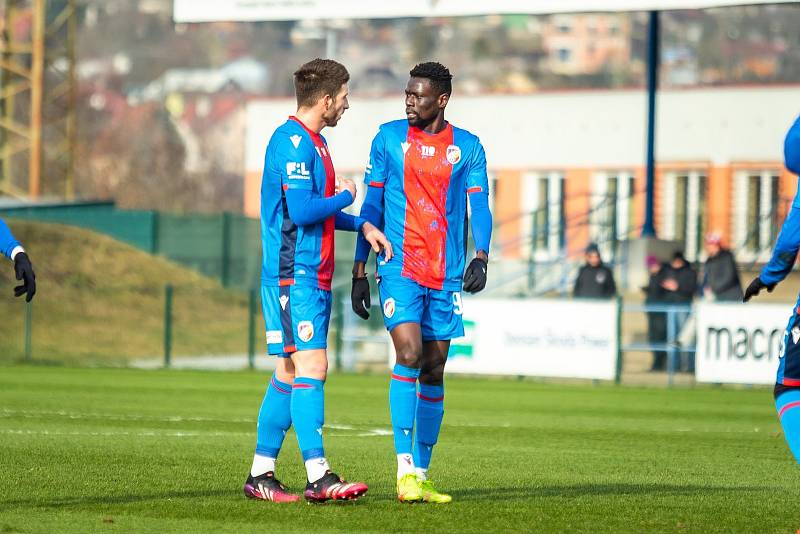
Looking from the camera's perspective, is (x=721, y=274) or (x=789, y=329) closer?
(x=789, y=329)

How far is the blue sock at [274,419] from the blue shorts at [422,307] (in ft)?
2.15

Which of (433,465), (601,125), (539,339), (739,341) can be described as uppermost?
(601,125)

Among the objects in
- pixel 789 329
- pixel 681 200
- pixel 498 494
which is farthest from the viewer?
pixel 681 200

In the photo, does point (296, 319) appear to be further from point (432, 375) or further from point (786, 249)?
point (786, 249)

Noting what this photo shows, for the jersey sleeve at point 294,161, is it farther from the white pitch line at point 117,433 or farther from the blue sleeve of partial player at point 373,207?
the white pitch line at point 117,433

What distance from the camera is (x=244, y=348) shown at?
32.1 meters

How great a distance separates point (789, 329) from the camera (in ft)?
25.1

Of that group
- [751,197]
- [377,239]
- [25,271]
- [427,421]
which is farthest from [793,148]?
[751,197]

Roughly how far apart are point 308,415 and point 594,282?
15.8m

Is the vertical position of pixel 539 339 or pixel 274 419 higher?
pixel 274 419

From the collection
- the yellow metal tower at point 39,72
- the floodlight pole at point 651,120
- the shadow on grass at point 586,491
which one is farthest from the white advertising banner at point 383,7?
the shadow on grass at point 586,491

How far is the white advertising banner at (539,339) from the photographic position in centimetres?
2223

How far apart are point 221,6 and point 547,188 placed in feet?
52.3

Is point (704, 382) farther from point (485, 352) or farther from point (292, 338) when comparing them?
point (292, 338)
